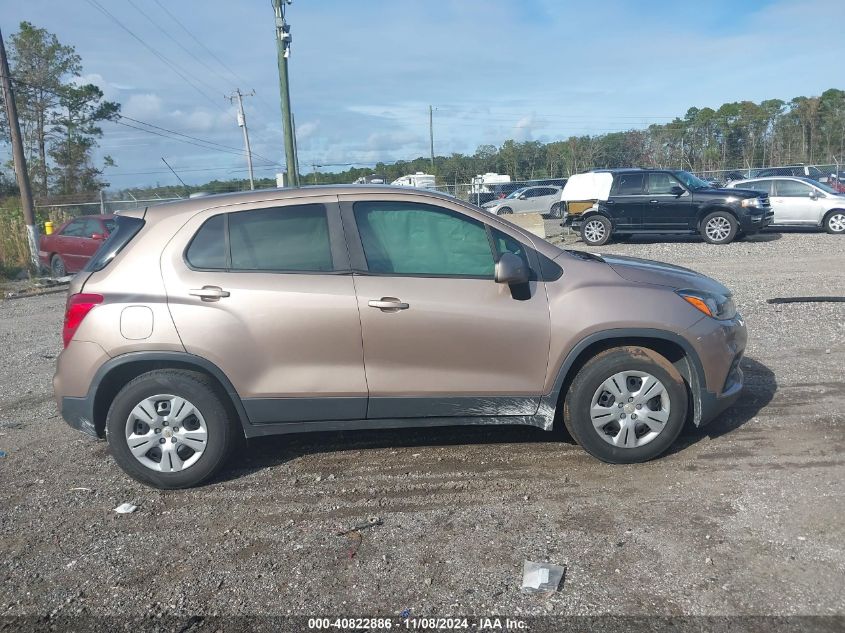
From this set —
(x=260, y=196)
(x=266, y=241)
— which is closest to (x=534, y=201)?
(x=260, y=196)

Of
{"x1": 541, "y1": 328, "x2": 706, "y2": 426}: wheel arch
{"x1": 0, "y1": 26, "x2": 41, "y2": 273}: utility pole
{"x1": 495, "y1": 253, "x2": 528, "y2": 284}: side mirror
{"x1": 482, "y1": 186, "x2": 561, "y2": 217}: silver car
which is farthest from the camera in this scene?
{"x1": 482, "y1": 186, "x2": 561, "y2": 217}: silver car

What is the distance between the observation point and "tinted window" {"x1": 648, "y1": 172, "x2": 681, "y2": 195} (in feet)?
56.8

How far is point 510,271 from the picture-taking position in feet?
14.5

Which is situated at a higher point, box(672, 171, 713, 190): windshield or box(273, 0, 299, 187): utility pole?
box(273, 0, 299, 187): utility pole

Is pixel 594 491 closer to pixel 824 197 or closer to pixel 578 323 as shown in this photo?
pixel 578 323

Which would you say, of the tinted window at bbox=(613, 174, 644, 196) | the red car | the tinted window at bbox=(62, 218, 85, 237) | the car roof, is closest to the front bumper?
the car roof

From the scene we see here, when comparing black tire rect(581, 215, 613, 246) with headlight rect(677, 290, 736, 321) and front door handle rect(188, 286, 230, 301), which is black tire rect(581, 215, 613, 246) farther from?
front door handle rect(188, 286, 230, 301)

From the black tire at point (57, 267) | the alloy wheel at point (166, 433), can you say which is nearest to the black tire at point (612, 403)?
the alloy wheel at point (166, 433)

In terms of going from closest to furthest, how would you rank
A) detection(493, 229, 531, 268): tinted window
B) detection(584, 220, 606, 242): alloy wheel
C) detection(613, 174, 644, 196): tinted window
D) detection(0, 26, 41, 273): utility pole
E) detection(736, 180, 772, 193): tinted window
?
detection(493, 229, 531, 268): tinted window
detection(613, 174, 644, 196): tinted window
detection(0, 26, 41, 273): utility pole
detection(584, 220, 606, 242): alloy wheel
detection(736, 180, 772, 193): tinted window

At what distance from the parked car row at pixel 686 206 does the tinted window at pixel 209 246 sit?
14.6 meters

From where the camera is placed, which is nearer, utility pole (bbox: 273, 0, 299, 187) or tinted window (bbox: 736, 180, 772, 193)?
utility pole (bbox: 273, 0, 299, 187)

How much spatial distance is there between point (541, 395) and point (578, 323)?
1.72 feet

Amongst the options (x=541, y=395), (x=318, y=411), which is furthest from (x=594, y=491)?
(x=318, y=411)

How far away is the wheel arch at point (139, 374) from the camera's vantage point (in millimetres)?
4434
